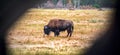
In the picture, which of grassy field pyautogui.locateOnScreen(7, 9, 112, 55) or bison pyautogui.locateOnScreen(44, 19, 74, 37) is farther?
bison pyautogui.locateOnScreen(44, 19, 74, 37)

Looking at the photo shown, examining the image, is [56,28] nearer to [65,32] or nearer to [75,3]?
[65,32]

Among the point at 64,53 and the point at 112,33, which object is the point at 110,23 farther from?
the point at 64,53

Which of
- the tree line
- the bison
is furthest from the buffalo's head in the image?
Answer: the tree line

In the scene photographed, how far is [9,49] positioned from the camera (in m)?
1.09

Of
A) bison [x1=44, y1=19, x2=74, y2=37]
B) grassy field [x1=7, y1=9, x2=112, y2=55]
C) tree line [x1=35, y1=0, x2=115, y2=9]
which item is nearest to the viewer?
tree line [x1=35, y1=0, x2=115, y2=9]

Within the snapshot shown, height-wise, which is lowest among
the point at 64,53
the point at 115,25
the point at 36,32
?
the point at 64,53

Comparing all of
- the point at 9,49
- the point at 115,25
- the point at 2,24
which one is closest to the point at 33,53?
the point at 9,49

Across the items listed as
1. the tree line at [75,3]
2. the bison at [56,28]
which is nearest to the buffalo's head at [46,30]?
the bison at [56,28]

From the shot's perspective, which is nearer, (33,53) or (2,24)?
(2,24)

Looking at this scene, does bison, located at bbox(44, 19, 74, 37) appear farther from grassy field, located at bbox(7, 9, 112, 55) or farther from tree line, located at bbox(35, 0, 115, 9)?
tree line, located at bbox(35, 0, 115, 9)

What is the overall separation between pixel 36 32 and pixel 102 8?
498 mm

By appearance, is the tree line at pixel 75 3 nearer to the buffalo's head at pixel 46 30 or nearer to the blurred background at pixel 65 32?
the blurred background at pixel 65 32

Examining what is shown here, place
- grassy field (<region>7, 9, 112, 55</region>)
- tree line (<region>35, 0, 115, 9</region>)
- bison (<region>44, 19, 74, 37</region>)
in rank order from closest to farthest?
tree line (<region>35, 0, 115, 9</region>) → grassy field (<region>7, 9, 112, 55</region>) → bison (<region>44, 19, 74, 37</region>)

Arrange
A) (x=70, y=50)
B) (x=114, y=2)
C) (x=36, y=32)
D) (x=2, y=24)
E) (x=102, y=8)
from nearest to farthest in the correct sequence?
(x=2, y=24) → (x=114, y=2) → (x=102, y=8) → (x=70, y=50) → (x=36, y=32)
